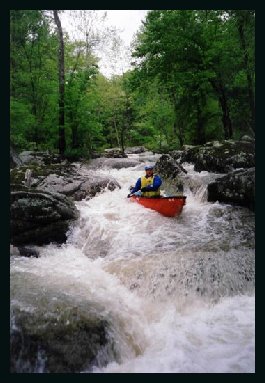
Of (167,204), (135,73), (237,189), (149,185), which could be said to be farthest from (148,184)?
(135,73)

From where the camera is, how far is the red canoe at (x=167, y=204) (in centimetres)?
938

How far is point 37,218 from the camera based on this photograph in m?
8.32

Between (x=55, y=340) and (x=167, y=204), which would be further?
(x=167, y=204)

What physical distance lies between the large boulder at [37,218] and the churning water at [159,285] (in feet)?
0.95

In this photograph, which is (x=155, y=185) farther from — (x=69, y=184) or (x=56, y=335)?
(x=56, y=335)

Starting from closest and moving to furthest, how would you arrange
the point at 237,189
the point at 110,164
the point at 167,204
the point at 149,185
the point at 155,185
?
the point at 167,204, the point at 237,189, the point at 155,185, the point at 149,185, the point at 110,164

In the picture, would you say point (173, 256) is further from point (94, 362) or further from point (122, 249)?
point (94, 362)

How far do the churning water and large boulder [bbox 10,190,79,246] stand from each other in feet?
0.95

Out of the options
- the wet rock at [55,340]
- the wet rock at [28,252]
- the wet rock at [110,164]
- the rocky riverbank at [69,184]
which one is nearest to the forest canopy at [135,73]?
the wet rock at [110,164]

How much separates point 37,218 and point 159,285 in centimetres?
320

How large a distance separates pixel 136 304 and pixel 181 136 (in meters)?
17.7

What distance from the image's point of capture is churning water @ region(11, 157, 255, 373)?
5133 millimetres

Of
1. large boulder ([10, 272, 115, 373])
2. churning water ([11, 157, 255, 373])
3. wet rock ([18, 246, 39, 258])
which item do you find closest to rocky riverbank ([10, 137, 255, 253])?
wet rock ([18, 246, 39, 258])

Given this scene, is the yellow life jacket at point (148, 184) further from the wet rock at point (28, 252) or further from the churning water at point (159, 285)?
the wet rock at point (28, 252)
